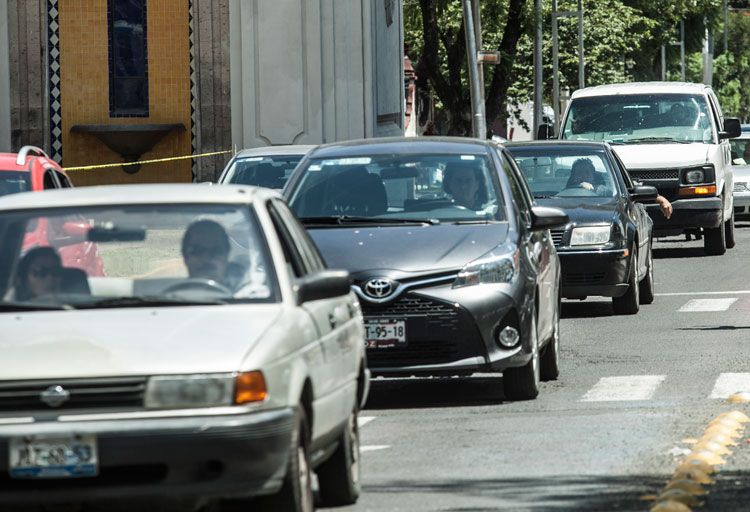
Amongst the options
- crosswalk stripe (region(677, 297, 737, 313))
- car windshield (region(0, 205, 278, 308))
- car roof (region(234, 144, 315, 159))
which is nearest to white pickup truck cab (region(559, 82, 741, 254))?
crosswalk stripe (region(677, 297, 737, 313))

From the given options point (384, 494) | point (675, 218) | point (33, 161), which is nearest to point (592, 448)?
point (384, 494)

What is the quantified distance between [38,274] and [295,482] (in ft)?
4.65

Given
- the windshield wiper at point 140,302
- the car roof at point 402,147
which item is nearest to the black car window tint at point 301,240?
the windshield wiper at point 140,302

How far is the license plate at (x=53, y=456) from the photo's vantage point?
613 cm

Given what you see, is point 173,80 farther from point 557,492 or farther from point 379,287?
point 557,492

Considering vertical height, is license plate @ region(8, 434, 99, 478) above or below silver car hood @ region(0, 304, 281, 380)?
below

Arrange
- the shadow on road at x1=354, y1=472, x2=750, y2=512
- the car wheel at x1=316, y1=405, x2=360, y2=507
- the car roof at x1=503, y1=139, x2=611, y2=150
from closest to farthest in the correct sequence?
1. the shadow on road at x1=354, y1=472, x2=750, y2=512
2. the car wheel at x1=316, y1=405, x2=360, y2=507
3. the car roof at x1=503, y1=139, x2=611, y2=150

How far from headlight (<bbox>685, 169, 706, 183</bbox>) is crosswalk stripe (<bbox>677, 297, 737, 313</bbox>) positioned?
6.15m

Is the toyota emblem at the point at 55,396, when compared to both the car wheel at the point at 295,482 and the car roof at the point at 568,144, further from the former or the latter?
the car roof at the point at 568,144

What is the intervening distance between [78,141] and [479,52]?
9364 mm

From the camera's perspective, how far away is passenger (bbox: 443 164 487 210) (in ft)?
38.5

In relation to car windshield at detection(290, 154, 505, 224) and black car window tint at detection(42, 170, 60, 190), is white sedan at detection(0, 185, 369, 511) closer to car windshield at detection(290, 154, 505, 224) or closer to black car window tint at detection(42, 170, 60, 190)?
car windshield at detection(290, 154, 505, 224)

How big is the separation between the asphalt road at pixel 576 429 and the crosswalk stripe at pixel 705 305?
4.38ft

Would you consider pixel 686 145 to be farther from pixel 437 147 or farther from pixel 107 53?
pixel 437 147
